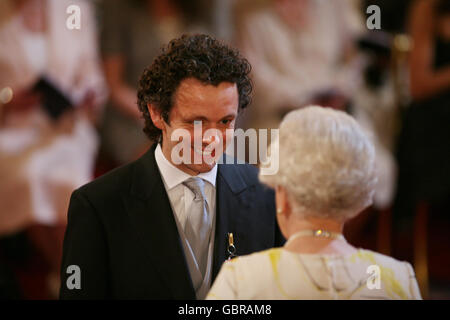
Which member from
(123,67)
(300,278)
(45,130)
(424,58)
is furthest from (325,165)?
(424,58)

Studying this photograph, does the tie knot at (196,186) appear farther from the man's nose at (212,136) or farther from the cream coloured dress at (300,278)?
the cream coloured dress at (300,278)

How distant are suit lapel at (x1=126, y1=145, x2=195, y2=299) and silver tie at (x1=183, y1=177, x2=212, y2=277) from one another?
7 centimetres

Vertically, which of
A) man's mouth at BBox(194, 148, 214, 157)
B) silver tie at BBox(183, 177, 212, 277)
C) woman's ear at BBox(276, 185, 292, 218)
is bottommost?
silver tie at BBox(183, 177, 212, 277)

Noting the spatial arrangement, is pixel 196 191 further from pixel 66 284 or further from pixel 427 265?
pixel 427 265

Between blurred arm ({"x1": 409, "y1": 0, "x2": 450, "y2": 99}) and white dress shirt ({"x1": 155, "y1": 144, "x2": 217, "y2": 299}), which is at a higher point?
blurred arm ({"x1": 409, "y1": 0, "x2": 450, "y2": 99})

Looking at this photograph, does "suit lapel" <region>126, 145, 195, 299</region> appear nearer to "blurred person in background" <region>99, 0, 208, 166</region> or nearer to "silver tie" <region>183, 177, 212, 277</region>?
"silver tie" <region>183, 177, 212, 277</region>

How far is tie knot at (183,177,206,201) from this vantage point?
1793 millimetres

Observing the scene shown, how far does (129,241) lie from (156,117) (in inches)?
14.2

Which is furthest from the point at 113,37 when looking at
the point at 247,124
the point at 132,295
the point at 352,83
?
the point at 132,295

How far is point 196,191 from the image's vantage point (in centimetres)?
180

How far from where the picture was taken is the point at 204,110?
166cm

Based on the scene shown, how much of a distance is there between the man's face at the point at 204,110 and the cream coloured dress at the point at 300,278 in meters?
0.36

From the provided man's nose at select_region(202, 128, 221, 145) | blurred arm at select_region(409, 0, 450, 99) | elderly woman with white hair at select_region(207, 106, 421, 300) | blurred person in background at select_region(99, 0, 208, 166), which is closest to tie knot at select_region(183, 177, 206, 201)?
man's nose at select_region(202, 128, 221, 145)
